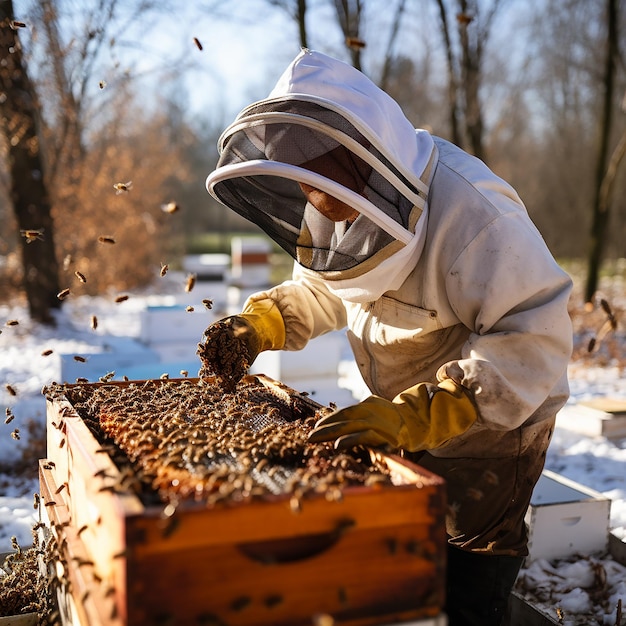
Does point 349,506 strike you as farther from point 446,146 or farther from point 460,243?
point 446,146

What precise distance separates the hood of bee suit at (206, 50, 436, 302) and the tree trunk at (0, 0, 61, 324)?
6402mm

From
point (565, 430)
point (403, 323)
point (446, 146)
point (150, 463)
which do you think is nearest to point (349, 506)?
point (150, 463)

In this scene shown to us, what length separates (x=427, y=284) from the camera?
2.08 meters

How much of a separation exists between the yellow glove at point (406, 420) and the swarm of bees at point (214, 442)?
0.07 metres

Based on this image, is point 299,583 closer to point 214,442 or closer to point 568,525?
point 214,442

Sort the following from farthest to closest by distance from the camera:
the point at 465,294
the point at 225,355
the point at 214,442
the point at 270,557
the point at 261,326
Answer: the point at 261,326 → the point at 225,355 → the point at 465,294 → the point at 214,442 → the point at 270,557

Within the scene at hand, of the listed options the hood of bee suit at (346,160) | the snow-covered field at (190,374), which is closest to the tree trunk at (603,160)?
the snow-covered field at (190,374)

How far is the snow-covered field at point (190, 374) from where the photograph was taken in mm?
3223

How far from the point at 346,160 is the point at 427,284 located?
458 millimetres

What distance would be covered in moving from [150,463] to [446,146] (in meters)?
1.45

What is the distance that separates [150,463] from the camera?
1.64 metres

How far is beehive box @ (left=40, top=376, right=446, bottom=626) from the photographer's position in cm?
127

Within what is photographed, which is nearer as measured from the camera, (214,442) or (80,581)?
(80,581)

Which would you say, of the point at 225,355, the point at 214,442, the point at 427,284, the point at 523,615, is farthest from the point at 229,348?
the point at 523,615
